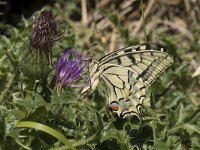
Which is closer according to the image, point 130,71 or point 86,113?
point 86,113

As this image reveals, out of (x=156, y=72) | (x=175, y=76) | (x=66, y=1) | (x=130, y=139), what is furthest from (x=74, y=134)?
(x=66, y=1)

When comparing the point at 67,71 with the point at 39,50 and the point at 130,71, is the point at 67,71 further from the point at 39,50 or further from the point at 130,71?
the point at 130,71

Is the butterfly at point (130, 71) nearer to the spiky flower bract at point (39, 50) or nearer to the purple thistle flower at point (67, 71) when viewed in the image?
the purple thistle flower at point (67, 71)

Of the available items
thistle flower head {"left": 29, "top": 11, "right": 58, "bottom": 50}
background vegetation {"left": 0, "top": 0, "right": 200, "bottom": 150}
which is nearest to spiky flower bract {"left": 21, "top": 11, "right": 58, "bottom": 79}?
thistle flower head {"left": 29, "top": 11, "right": 58, "bottom": 50}

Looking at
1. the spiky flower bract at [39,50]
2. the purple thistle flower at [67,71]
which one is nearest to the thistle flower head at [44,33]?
the spiky flower bract at [39,50]

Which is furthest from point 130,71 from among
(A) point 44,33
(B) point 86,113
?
(A) point 44,33

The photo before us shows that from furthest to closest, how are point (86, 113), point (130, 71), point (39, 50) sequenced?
1. point (130, 71)
2. point (86, 113)
3. point (39, 50)
